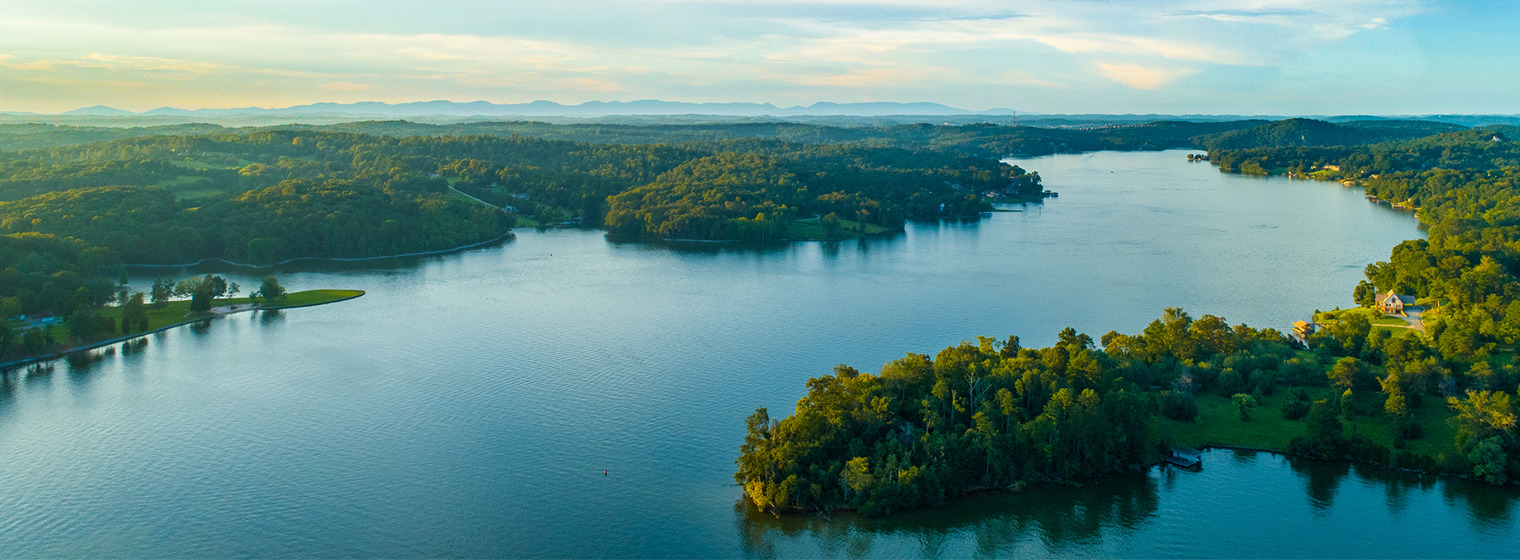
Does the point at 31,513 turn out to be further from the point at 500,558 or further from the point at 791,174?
the point at 791,174

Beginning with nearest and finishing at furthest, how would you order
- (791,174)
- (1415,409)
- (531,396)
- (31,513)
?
(31,513) < (1415,409) < (531,396) < (791,174)

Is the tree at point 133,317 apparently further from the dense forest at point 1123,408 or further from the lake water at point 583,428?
the dense forest at point 1123,408

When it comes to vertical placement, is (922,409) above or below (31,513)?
above

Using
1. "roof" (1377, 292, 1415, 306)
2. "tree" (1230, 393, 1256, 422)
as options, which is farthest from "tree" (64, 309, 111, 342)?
"roof" (1377, 292, 1415, 306)

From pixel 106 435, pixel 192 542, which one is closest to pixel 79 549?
pixel 192 542

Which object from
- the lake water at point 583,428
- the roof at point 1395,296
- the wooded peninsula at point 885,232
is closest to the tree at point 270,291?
the wooded peninsula at point 885,232

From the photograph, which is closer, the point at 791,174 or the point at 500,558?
the point at 500,558

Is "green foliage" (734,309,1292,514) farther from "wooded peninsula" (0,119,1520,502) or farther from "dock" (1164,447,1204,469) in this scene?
"dock" (1164,447,1204,469)

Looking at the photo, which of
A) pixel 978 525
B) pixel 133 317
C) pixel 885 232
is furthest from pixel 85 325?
pixel 885 232
